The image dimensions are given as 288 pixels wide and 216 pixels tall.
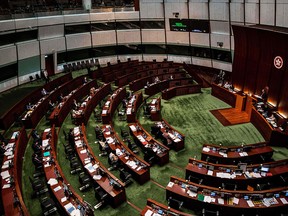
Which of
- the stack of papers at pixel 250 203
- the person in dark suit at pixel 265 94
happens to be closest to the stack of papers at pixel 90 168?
the stack of papers at pixel 250 203

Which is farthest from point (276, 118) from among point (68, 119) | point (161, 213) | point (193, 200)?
point (68, 119)

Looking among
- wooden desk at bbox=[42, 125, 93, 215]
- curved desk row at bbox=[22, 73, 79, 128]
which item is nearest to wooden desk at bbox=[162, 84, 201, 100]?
curved desk row at bbox=[22, 73, 79, 128]

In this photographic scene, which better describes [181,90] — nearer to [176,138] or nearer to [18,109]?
[176,138]

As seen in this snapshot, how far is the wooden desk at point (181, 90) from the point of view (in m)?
17.2

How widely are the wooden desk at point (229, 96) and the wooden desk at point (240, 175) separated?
6.13 meters

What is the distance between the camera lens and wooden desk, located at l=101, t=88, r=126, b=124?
13.8 metres

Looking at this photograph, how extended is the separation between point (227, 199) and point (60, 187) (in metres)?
5.23

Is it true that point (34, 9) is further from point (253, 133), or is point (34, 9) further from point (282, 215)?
point (282, 215)

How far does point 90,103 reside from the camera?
15078 millimetres

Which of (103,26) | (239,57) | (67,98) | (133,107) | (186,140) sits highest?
(103,26)

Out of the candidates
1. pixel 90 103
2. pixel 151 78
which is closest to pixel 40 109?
pixel 90 103

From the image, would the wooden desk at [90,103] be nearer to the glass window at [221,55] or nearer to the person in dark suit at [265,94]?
the glass window at [221,55]

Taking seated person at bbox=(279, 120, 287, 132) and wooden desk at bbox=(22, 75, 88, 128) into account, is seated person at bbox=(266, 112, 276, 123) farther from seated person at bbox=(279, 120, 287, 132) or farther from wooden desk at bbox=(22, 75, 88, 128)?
wooden desk at bbox=(22, 75, 88, 128)

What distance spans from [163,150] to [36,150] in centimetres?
513
